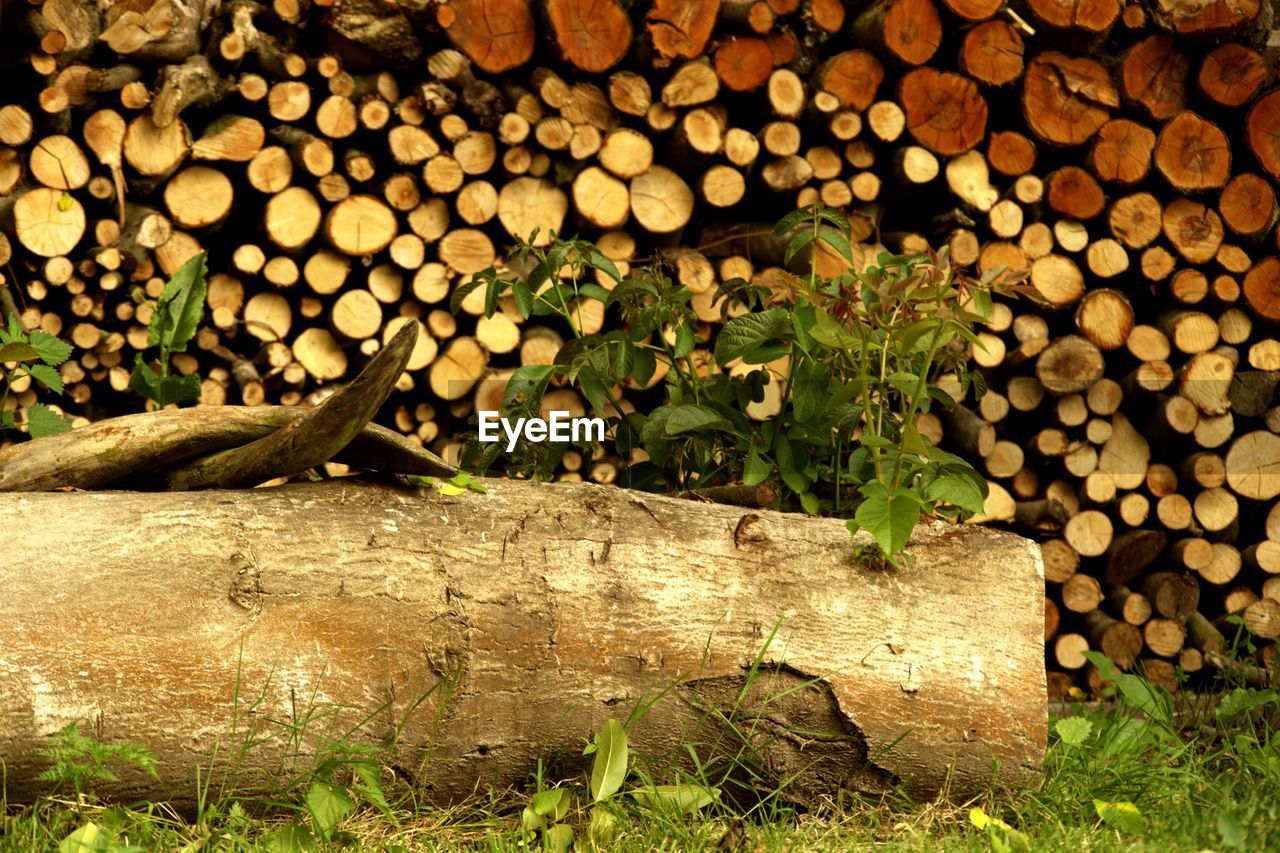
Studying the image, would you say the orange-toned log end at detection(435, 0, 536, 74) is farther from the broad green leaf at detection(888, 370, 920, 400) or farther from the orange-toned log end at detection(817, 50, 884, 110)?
the broad green leaf at detection(888, 370, 920, 400)

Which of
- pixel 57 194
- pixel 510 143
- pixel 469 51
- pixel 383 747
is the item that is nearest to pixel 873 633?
pixel 383 747

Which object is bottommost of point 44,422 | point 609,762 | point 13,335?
point 609,762

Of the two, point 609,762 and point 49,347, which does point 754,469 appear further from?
point 49,347

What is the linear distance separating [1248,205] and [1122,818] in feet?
7.01

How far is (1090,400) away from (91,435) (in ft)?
8.70

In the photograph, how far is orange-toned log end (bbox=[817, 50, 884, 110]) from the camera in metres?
3.25

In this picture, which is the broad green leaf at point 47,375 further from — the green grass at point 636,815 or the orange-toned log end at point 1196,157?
the orange-toned log end at point 1196,157

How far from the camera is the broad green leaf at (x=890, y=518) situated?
1.95m

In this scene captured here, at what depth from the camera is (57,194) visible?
9.71 feet

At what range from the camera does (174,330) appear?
2861 mm

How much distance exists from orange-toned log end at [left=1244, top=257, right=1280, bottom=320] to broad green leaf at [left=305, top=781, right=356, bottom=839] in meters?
2.89

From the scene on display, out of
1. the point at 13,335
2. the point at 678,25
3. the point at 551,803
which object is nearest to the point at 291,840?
the point at 551,803

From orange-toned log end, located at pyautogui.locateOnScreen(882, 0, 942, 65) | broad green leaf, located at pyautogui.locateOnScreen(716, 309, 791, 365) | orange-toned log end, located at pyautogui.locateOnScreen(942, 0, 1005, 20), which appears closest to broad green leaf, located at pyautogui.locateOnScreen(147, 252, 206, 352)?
broad green leaf, located at pyautogui.locateOnScreen(716, 309, 791, 365)

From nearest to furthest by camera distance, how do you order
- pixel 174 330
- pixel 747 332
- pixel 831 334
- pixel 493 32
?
pixel 831 334
pixel 747 332
pixel 174 330
pixel 493 32
